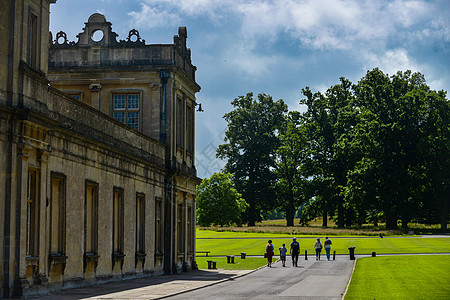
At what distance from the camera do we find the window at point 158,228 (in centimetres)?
3356

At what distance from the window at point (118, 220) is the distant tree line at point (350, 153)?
5683 cm

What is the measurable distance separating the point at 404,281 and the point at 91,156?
12.5 meters

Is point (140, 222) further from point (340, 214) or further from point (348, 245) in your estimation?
point (340, 214)

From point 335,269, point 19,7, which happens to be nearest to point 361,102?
point 335,269

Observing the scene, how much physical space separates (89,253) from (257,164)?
8869 centimetres

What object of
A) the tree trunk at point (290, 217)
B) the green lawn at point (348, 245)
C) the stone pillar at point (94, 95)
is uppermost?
the stone pillar at point (94, 95)

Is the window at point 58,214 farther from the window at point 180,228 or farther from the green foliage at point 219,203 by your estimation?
the green foliage at point 219,203

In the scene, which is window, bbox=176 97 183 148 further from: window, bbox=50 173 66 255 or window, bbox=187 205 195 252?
window, bbox=50 173 66 255

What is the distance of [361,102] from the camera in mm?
94375

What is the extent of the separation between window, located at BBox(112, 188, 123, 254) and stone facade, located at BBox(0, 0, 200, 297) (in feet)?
0.13

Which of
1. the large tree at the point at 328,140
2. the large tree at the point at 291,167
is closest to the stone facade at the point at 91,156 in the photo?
the large tree at the point at 328,140

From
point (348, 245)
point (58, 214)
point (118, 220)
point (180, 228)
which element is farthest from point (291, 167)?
point (58, 214)

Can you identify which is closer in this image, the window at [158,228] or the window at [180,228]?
the window at [158,228]

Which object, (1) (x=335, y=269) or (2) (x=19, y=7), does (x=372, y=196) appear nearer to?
(1) (x=335, y=269)
